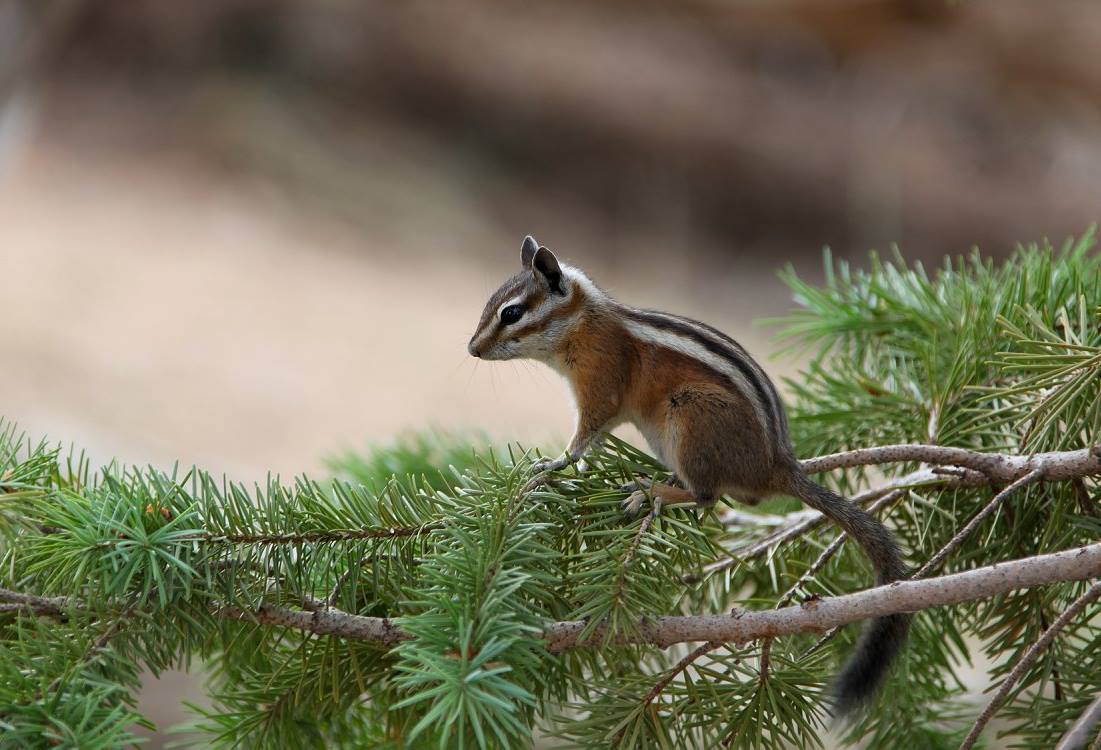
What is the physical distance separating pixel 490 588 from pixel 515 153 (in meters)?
4.19

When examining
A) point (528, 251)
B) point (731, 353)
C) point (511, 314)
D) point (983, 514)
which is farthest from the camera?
point (528, 251)

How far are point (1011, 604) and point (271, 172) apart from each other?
394 cm

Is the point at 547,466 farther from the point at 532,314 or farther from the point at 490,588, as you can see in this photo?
the point at 532,314

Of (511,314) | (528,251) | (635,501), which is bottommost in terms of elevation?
(635,501)

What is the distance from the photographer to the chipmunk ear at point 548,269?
1.19 metres

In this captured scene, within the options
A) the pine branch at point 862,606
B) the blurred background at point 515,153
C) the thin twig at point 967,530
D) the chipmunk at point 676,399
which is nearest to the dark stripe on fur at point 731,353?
the chipmunk at point 676,399

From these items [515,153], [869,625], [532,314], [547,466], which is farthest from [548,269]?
[515,153]

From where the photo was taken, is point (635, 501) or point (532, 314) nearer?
point (635, 501)

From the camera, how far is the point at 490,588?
2.10ft

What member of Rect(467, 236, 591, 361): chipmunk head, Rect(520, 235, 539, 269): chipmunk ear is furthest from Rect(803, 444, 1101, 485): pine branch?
Rect(520, 235, 539, 269): chipmunk ear

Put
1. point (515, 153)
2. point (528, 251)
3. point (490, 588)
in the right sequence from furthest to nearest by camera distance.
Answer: point (515, 153) → point (528, 251) → point (490, 588)

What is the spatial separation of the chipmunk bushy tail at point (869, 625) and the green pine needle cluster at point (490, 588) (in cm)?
2

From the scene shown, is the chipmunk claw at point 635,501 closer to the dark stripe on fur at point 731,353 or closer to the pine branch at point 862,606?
the pine branch at point 862,606

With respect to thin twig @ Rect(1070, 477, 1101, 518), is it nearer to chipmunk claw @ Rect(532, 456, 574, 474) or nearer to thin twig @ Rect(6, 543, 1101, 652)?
thin twig @ Rect(6, 543, 1101, 652)
